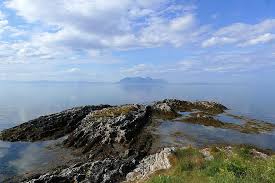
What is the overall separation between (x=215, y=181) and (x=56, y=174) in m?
29.7

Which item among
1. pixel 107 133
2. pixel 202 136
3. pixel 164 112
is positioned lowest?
→ pixel 202 136

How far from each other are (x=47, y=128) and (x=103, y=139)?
20.3 metres

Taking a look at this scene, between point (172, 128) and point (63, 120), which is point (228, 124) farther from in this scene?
point (63, 120)

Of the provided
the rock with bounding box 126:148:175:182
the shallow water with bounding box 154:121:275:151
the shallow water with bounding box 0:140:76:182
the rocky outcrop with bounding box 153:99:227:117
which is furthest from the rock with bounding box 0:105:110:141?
the rock with bounding box 126:148:175:182

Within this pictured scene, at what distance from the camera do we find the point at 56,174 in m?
45.6

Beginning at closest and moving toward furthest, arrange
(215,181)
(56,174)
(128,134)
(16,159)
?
(215,181) < (56,174) < (16,159) < (128,134)

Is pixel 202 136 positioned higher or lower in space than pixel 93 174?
higher

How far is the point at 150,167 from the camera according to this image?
44.1 meters

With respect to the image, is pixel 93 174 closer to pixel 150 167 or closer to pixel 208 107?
pixel 150 167

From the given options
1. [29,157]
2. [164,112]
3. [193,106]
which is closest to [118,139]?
[29,157]

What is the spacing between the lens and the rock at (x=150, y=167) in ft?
135

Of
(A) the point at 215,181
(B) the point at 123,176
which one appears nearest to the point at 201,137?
(B) the point at 123,176

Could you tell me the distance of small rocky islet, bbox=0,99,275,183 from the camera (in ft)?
141

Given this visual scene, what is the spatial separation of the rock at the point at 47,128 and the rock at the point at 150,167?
112 feet
